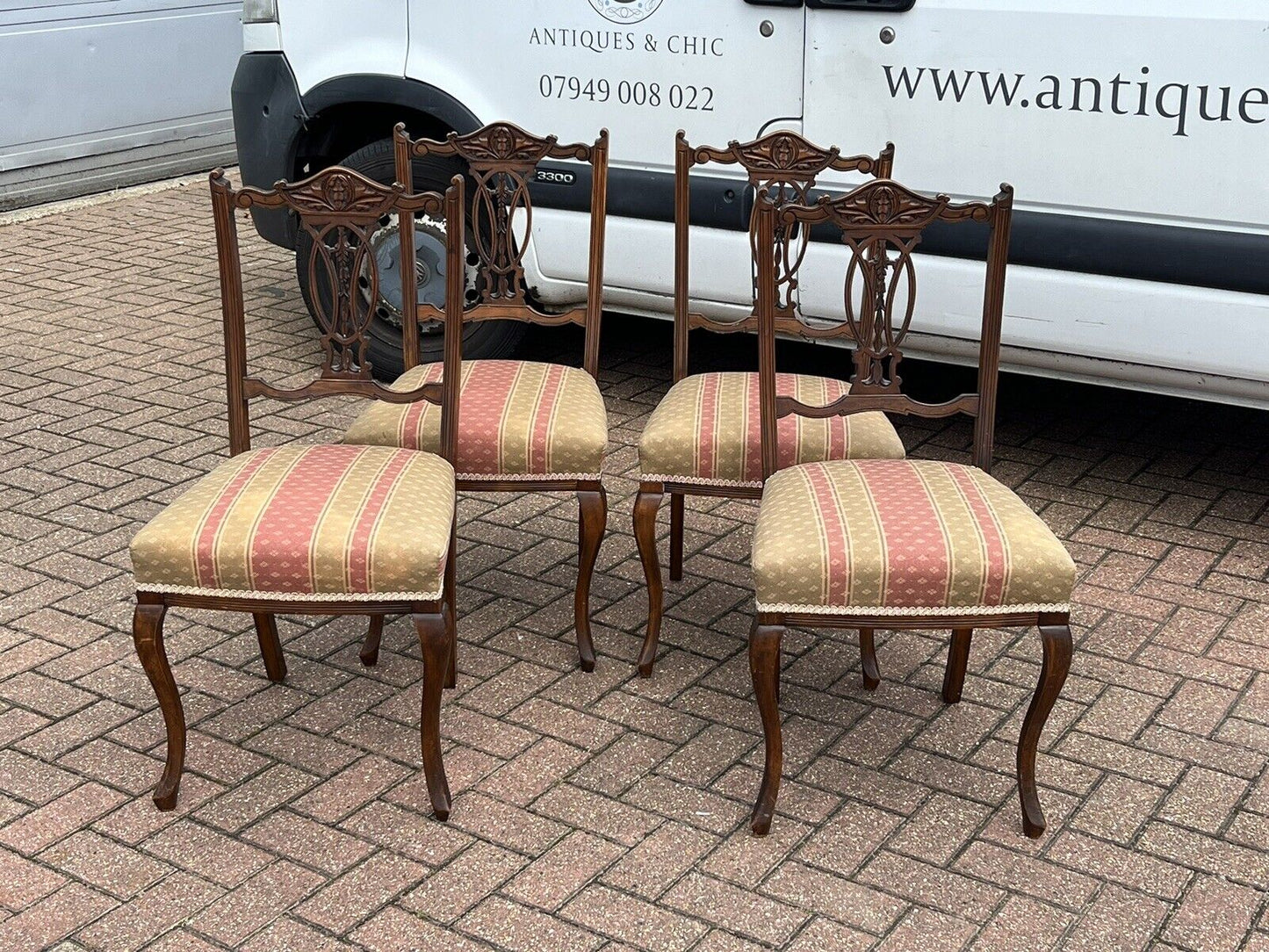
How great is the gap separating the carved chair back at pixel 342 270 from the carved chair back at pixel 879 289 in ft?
2.12

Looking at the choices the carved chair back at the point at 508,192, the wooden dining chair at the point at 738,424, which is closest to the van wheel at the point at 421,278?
the carved chair back at the point at 508,192

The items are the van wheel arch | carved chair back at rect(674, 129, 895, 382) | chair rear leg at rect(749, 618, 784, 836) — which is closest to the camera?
chair rear leg at rect(749, 618, 784, 836)

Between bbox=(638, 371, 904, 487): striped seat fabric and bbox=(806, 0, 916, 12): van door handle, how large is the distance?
124 centimetres

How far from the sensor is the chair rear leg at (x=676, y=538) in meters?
3.72

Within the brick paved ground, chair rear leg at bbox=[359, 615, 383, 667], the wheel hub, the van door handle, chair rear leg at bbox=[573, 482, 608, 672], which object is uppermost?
the van door handle

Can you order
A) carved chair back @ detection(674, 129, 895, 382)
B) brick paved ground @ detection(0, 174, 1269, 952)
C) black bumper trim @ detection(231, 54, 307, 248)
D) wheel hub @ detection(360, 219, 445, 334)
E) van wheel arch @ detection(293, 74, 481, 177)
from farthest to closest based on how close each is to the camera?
black bumper trim @ detection(231, 54, 307, 248) → wheel hub @ detection(360, 219, 445, 334) → van wheel arch @ detection(293, 74, 481, 177) → carved chair back @ detection(674, 129, 895, 382) → brick paved ground @ detection(0, 174, 1269, 952)

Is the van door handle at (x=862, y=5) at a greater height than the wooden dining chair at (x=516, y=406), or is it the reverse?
the van door handle at (x=862, y=5)

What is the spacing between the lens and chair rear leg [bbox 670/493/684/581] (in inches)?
147

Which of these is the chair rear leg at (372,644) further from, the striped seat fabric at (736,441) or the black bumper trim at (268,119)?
the black bumper trim at (268,119)

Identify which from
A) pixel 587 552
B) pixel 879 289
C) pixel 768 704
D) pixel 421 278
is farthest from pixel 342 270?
pixel 421 278

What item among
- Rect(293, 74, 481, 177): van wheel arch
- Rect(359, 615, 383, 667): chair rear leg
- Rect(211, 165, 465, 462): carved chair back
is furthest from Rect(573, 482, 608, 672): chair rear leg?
Rect(293, 74, 481, 177): van wheel arch

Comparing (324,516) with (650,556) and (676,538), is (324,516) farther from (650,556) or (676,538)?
(676,538)

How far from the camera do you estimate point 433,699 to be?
2.82 metres

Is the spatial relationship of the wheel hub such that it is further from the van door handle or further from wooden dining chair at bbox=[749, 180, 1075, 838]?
wooden dining chair at bbox=[749, 180, 1075, 838]
